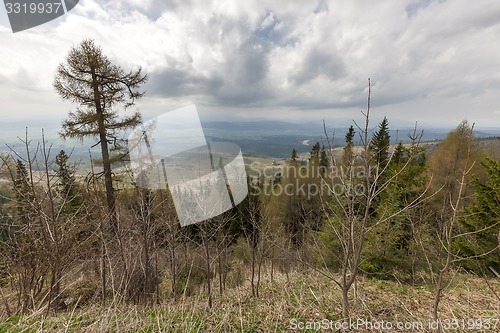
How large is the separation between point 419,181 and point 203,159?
11555 mm

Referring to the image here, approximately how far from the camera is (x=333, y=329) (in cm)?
366

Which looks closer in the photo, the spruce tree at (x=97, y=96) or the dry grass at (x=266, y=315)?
the dry grass at (x=266, y=315)

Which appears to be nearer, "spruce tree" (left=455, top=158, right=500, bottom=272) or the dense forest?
the dense forest

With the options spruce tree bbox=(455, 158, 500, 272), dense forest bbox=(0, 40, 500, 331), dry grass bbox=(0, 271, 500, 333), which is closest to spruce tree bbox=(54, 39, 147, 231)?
dense forest bbox=(0, 40, 500, 331)

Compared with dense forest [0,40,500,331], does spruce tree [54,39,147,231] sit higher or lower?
higher

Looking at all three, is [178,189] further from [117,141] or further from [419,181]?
[419,181]
